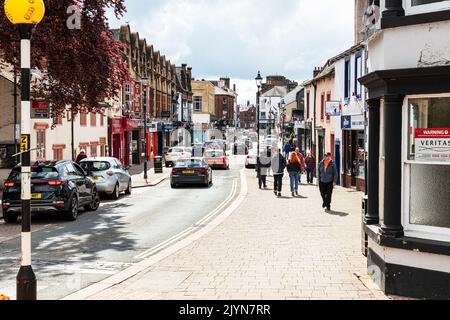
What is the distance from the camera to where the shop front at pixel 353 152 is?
78.4ft

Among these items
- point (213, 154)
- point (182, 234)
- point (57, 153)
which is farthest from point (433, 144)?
point (213, 154)

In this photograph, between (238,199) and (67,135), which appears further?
(67,135)

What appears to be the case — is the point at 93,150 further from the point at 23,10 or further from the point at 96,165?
the point at 23,10

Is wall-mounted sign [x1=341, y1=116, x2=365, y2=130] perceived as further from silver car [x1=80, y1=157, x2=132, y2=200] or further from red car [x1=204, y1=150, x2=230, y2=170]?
red car [x1=204, y1=150, x2=230, y2=170]

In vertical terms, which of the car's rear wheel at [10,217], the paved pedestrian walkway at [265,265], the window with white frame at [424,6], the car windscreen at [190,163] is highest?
the window with white frame at [424,6]

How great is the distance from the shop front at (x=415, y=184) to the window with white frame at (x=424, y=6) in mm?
910

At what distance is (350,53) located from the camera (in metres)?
24.8

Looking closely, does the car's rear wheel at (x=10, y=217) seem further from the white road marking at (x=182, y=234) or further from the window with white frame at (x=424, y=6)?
the window with white frame at (x=424, y=6)

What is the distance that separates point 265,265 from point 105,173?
13117mm

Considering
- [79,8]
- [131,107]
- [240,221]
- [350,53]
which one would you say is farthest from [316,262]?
[131,107]

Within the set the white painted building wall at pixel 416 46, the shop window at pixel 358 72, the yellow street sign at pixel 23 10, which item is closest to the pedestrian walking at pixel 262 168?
the shop window at pixel 358 72

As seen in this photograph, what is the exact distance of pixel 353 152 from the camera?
84.1 feet

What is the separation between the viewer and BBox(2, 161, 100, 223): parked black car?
50.8 feet

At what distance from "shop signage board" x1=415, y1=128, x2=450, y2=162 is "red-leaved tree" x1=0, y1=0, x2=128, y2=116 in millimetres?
12872
